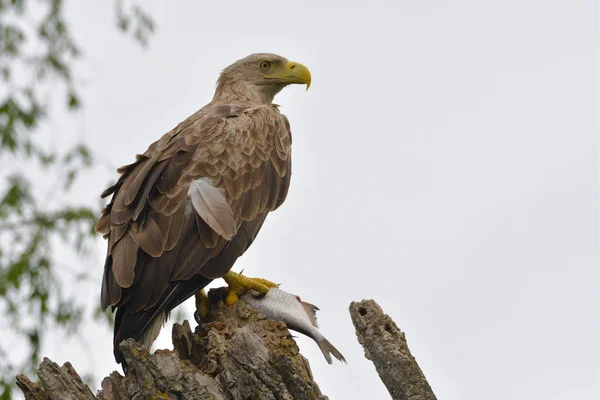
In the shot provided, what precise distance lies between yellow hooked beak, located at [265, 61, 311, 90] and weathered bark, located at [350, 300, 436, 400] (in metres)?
3.46

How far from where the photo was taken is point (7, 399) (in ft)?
32.4

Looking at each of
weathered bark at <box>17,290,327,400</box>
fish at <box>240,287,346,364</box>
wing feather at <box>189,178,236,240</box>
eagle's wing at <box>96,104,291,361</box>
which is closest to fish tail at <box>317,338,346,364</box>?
fish at <box>240,287,346,364</box>

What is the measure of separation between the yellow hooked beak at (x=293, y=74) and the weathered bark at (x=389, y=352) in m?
3.46

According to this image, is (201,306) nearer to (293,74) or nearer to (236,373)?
(236,373)

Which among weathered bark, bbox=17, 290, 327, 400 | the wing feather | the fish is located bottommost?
weathered bark, bbox=17, 290, 327, 400

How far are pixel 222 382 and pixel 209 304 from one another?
54.3 inches

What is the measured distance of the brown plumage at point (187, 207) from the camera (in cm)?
661

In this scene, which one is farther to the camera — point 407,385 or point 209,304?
point 209,304

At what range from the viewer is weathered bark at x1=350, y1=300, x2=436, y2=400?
5.60 m

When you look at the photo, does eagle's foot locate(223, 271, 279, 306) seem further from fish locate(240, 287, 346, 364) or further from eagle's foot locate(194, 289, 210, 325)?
eagle's foot locate(194, 289, 210, 325)

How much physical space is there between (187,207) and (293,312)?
3.08 ft

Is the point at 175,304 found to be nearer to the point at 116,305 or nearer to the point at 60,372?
the point at 116,305

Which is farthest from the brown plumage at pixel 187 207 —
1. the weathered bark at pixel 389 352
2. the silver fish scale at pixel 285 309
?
the weathered bark at pixel 389 352

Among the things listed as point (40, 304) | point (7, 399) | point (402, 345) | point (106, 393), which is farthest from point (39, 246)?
point (402, 345)
